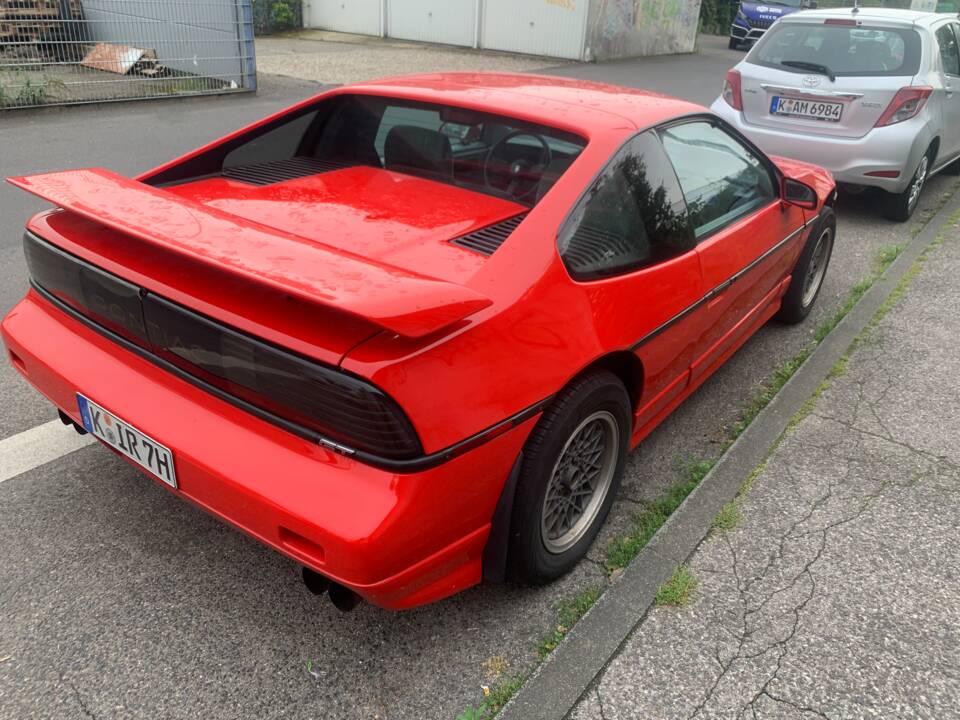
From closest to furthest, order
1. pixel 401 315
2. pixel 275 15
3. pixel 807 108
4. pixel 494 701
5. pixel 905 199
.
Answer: pixel 401 315 → pixel 494 701 → pixel 807 108 → pixel 905 199 → pixel 275 15

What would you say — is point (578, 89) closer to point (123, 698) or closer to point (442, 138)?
point (442, 138)

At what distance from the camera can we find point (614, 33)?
60.1 ft

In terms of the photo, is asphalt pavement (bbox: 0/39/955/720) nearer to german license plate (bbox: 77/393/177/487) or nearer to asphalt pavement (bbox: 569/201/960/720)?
asphalt pavement (bbox: 569/201/960/720)

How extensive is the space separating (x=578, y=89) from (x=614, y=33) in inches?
665

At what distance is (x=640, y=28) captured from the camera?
19.2 m

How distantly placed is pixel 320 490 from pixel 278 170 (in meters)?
1.60

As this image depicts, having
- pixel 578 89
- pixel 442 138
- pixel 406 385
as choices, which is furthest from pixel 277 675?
pixel 578 89

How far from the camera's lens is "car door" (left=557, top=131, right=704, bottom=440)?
7.80 feet

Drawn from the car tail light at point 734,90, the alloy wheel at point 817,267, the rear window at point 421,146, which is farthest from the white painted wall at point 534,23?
the rear window at point 421,146

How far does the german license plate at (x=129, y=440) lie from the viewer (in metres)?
2.10

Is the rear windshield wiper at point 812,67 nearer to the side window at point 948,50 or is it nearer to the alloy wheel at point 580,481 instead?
the side window at point 948,50

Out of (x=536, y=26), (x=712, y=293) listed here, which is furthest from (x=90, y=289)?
(x=536, y=26)

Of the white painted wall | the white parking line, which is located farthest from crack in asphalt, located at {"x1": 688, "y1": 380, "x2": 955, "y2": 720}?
the white painted wall

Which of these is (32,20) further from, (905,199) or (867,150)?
(905,199)
